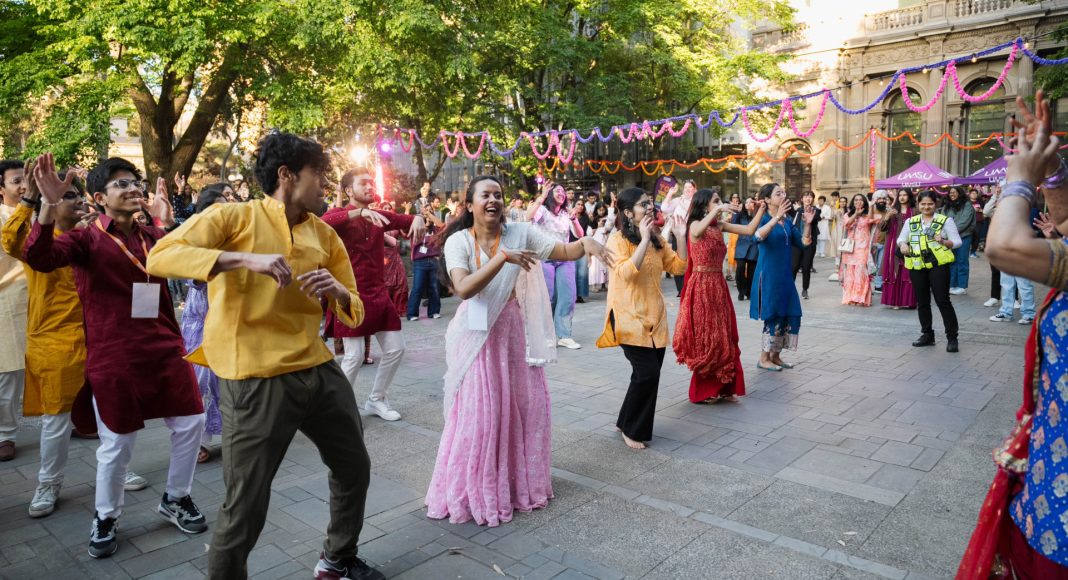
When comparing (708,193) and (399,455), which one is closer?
(399,455)

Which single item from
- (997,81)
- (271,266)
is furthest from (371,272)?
(997,81)

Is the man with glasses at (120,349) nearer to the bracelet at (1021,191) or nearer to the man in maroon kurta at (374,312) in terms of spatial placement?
the man in maroon kurta at (374,312)

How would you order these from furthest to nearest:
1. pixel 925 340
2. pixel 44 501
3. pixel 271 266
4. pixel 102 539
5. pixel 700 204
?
pixel 925 340
pixel 700 204
pixel 44 501
pixel 102 539
pixel 271 266

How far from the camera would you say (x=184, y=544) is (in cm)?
369

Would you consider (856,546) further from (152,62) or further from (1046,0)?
(1046,0)

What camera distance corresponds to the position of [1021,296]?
32.4ft

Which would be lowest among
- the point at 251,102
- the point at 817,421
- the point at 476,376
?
the point at 817,421

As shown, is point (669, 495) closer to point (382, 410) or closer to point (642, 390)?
point (642, 390)

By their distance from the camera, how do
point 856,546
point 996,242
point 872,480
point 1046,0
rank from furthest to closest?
point 1046,0, point 872,480, point 856,546, point 996,242

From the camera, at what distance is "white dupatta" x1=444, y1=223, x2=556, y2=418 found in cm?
389

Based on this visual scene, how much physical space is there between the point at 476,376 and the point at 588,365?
13.5ft

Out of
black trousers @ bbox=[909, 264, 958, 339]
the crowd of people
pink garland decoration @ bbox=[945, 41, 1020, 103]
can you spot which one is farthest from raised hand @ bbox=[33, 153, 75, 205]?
pink garland decoration @ bbox=[945, 41, 1020, 103]

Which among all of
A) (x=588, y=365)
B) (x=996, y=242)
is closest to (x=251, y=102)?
(x=588, y=365)

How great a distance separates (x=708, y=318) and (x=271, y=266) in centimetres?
452
